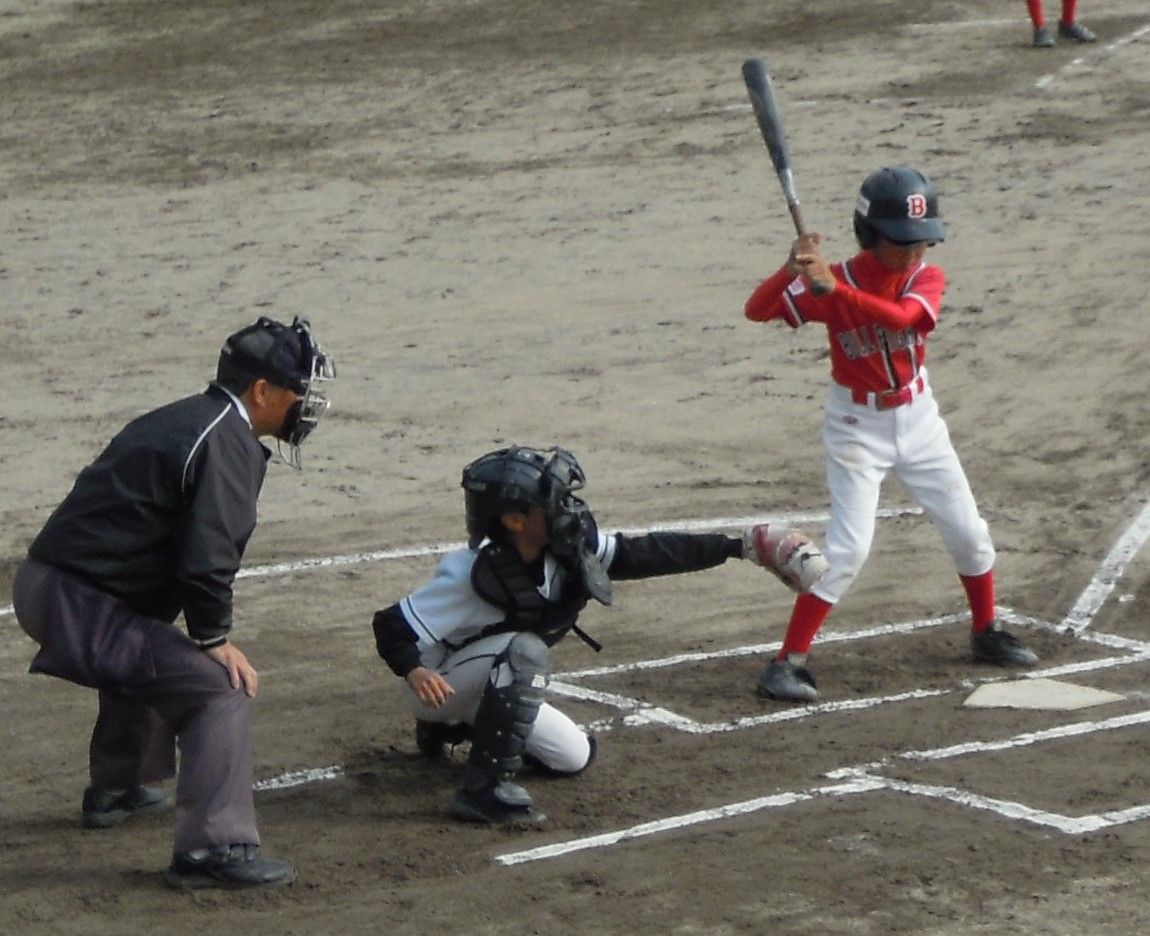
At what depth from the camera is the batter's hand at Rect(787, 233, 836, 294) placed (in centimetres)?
634

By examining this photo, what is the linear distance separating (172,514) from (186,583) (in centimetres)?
22

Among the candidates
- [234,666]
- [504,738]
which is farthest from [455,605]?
[234,666]

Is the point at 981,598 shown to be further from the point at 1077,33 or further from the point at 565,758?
the point at 1077,33

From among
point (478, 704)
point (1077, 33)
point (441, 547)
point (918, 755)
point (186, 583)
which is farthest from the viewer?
point (1077, 33)

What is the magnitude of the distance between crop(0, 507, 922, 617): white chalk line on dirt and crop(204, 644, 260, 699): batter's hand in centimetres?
291

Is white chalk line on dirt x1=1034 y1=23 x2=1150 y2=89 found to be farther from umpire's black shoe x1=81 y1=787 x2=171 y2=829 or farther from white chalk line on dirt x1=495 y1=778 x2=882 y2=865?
umpire's black shoe x1=81 y1=787 x2=171 y2=829

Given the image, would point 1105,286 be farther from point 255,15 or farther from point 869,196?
point 255,15

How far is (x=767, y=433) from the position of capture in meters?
10.2

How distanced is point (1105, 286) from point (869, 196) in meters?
5.64

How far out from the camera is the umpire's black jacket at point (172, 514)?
5.00 m

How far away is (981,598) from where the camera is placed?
718 cm

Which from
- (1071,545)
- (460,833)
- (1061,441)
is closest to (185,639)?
(460,833)

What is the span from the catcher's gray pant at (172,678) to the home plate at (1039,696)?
2.74m

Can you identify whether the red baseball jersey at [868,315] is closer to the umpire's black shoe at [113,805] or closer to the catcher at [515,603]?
the catcher at [515,603]
